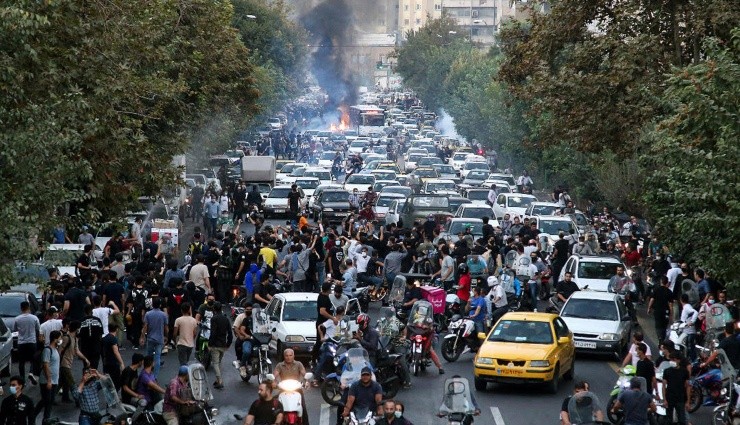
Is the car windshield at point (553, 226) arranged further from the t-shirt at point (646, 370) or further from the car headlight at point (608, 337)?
the t-shirt at point (646, 370)

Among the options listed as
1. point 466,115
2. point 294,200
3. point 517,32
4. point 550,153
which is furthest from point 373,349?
point 466,115

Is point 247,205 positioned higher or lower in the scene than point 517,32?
lower

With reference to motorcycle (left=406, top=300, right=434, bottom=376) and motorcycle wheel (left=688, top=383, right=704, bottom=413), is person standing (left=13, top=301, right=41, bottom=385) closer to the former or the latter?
motorcycle (left=406, top=300, right=434, bottom=376)

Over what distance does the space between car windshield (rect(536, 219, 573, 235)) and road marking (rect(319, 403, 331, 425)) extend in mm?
19909

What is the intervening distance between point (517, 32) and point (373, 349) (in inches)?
Answer: 780

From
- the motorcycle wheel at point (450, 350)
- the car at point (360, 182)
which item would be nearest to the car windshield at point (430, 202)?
the car at point (360, 182)

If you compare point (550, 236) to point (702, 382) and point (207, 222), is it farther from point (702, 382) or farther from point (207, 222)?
point (702, 382)

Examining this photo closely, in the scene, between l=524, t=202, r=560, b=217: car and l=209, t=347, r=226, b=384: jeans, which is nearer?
l=209, t=347, r=226, b=384: jeans

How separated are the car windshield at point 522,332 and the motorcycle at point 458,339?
86.8 inches

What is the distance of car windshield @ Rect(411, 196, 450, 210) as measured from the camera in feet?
156

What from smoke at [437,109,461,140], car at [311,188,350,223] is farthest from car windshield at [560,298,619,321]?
smoke at [437,109,461,140]

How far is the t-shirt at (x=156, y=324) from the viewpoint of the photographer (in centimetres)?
2397

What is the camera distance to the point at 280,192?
2277 inches

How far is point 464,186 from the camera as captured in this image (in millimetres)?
63500
